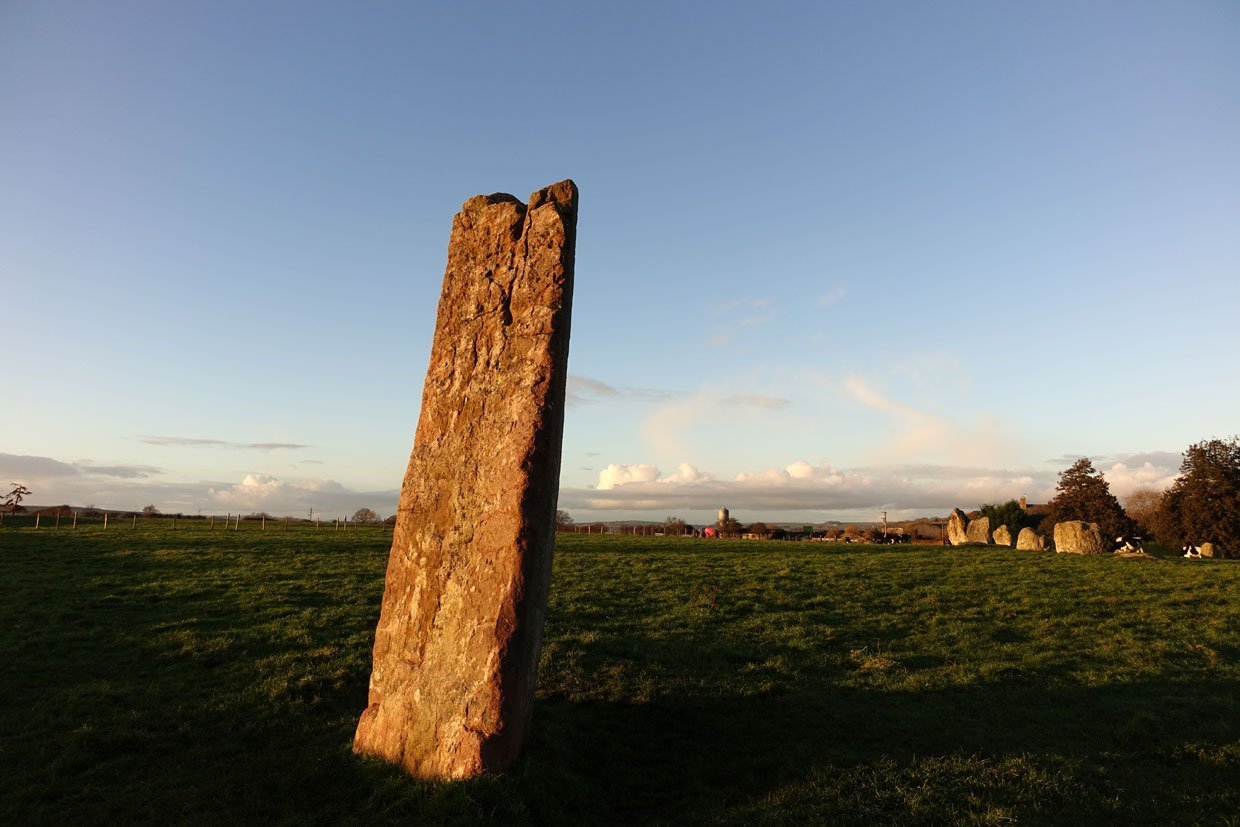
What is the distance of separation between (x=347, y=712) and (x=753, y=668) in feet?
23.8

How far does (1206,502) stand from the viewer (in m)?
47.3

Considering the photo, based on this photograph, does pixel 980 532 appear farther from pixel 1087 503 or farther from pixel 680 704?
pixel 680 704

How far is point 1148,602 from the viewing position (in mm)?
19953

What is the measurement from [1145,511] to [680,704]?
77241 mm

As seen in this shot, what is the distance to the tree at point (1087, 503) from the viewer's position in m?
50.6

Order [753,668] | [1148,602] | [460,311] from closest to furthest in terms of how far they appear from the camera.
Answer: [460,311] → [753,668] → [1148,602]

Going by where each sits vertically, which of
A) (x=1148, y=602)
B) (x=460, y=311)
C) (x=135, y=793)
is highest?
(x=460, y=311)

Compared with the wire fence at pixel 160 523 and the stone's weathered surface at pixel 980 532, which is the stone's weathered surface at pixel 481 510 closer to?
the wire fence at pixel 160 523

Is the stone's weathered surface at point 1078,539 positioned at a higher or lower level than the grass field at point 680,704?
higher

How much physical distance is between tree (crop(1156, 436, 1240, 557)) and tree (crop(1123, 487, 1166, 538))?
160 centimetres

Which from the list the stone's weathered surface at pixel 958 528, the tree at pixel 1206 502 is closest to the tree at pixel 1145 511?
the tree at pixel 1206 502

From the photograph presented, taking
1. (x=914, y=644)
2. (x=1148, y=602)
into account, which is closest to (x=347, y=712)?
(x=914, y=644)

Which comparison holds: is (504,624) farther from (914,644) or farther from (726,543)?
(726,543)

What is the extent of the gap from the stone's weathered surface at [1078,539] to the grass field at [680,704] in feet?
36.6
